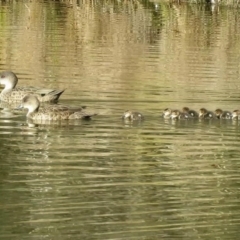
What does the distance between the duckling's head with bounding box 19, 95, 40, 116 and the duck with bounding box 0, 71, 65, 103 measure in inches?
37.4

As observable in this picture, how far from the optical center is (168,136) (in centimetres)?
1284

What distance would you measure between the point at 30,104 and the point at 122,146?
2.59 m

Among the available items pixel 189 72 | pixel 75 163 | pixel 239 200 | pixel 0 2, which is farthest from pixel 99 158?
pixel 0 2

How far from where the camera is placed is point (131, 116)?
1360cm

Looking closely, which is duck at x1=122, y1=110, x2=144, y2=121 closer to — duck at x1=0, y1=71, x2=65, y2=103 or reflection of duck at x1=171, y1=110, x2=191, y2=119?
reflection of duck at x1=171, y1=110, x2=191, y2=119

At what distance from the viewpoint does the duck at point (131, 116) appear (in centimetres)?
1360

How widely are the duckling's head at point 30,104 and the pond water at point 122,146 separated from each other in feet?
0.85

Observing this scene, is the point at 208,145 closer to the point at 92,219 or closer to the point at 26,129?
the point at 26,129

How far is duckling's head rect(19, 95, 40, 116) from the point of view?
1434cm

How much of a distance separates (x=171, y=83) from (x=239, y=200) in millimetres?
7426

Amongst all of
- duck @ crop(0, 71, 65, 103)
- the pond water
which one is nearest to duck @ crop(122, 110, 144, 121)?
the pond water

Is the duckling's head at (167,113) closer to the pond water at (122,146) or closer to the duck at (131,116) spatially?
the pond water at (122,146)

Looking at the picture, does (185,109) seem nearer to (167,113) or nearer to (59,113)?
(167,113)

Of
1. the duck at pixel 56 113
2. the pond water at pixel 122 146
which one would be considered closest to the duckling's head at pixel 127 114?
the pond water at pixel 122 146
